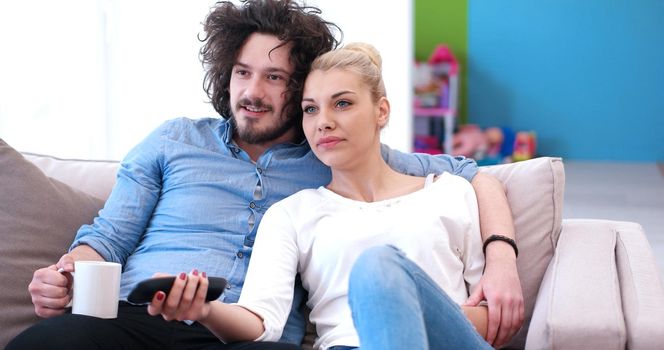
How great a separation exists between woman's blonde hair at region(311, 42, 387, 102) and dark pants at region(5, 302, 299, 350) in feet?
2.07

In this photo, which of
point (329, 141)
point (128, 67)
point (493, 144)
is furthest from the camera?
point (493, 144)

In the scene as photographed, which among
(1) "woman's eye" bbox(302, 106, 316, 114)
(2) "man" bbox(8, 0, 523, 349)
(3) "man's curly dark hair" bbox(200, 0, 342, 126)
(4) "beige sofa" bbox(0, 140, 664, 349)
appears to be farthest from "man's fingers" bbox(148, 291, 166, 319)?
(3) "man's curly dark hair" bbox(200, 0, 342, 126)

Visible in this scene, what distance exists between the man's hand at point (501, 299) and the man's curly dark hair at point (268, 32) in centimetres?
62

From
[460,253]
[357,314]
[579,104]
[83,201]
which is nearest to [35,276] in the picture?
[83,201]

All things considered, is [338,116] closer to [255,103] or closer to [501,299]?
[255,103]

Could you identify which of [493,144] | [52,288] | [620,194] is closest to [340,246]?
[52,288]

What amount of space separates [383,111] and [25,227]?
842 mm

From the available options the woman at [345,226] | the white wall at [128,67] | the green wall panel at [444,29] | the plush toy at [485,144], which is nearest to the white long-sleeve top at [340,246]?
the woman at [345,226]

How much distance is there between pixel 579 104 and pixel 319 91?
21.3 ft

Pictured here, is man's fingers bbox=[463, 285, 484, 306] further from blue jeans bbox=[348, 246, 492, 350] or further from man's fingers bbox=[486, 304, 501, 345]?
blue jeans bbox=[348, 246, 492, 350]

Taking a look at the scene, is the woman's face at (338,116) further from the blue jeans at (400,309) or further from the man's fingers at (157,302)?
the man's fingers at (157,302)

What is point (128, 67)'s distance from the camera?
4.83 meters

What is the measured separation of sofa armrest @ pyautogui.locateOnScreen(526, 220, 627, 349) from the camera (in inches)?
63.7

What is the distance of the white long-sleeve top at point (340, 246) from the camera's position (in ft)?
5.87
